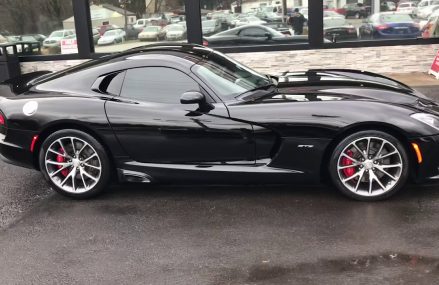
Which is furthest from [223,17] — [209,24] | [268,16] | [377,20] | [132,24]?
[377,20]

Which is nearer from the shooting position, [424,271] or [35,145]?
[424,271]

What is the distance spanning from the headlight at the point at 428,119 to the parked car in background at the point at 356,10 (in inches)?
282

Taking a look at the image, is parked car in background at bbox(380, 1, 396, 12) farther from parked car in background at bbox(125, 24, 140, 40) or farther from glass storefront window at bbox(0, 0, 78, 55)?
glass storefront window at bbox(0, 0, 78, 55)

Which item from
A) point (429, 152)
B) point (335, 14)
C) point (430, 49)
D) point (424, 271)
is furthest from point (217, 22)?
point (424, 271)

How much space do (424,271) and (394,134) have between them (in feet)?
4.38

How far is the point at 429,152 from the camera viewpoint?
4082 millimetres

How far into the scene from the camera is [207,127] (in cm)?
433

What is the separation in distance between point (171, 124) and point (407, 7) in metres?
8.24

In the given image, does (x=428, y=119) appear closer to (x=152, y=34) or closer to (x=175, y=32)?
(x=175, y=32)

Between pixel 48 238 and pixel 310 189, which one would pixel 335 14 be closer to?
pixel 310 189

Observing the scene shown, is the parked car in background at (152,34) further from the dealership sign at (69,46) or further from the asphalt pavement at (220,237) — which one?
the asphalt pavement at (220,237)

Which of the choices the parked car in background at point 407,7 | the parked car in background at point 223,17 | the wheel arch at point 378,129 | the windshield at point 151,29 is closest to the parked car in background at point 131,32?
the windshield at point 151,29

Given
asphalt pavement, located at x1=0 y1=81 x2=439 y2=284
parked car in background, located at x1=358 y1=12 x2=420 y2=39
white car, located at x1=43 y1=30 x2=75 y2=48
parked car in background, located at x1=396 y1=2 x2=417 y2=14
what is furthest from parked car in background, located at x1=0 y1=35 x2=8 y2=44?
parked car in background, located at x1=396 y1=2 x2=417 y2=14

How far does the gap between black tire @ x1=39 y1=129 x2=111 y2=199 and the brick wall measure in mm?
6963
